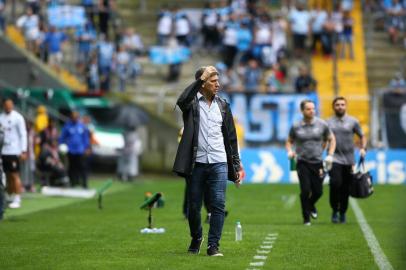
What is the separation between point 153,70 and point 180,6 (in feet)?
13.0

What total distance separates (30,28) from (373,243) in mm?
23692

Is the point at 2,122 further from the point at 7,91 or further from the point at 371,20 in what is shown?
the point at 371,20

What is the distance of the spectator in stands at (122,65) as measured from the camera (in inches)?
1540

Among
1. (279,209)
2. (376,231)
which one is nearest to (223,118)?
(376,231)

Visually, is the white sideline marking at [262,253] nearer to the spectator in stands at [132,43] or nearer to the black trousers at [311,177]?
the black trousers at [311,177]

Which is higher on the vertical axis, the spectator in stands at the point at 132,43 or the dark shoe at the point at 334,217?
the spectator in stands at the point at 132,43

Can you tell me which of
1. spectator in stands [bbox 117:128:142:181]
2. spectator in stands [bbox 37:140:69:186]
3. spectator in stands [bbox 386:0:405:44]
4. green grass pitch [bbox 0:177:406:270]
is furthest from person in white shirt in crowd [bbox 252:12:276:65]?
green grass pitch [bbox 0:177:406:270]

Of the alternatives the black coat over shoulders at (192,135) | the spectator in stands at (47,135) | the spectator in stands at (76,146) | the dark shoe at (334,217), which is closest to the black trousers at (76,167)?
the spectator in stands at (76,146)

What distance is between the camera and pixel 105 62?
38781 mm

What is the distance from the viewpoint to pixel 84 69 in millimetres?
39188

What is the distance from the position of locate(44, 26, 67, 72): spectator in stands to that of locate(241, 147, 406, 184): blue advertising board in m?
6.94

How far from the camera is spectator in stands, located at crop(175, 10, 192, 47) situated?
41406 millimetres

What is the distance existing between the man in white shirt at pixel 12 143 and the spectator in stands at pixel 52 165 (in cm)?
670

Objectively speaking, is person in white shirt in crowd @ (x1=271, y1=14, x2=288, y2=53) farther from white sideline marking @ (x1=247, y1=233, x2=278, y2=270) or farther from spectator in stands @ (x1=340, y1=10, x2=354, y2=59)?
white sideline marking @ (x1=247, y1=233, x2=278, y2=270)
